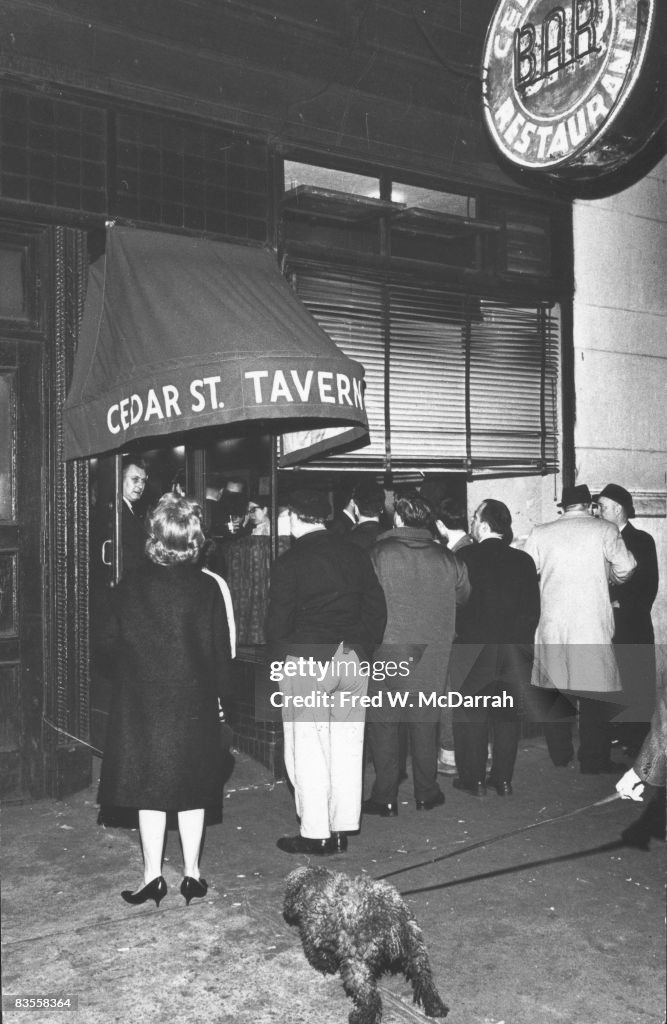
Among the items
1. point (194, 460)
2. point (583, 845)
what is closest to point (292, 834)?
point (583, 845)

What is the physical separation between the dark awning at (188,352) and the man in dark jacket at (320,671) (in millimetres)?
689

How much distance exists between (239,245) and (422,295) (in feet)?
5.89

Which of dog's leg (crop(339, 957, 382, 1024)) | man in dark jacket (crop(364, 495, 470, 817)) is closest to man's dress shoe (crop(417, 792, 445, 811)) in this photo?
man in dark jacket (crop(364, 495, 470, 817))

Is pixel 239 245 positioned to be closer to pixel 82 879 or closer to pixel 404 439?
pixel 404 439

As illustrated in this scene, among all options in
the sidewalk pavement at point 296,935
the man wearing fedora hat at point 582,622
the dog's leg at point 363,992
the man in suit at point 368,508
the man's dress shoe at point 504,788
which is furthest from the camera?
the man in suit at point 368,508

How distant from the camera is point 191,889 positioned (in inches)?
188

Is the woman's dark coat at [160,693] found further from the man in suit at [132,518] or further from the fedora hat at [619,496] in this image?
the fedora hat at [619,496]

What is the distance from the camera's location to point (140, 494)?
7242 mm

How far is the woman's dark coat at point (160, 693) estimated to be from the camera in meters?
4.74

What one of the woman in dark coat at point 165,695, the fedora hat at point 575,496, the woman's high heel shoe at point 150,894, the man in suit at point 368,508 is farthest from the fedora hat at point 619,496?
the woman's high heel shoe at point 150,894

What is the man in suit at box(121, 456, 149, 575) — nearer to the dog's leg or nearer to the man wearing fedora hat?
the man wearing fedora hat

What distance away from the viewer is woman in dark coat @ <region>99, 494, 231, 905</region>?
187 inches

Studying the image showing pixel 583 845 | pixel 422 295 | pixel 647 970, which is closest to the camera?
pixel 647 970

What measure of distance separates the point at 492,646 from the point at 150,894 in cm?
309
